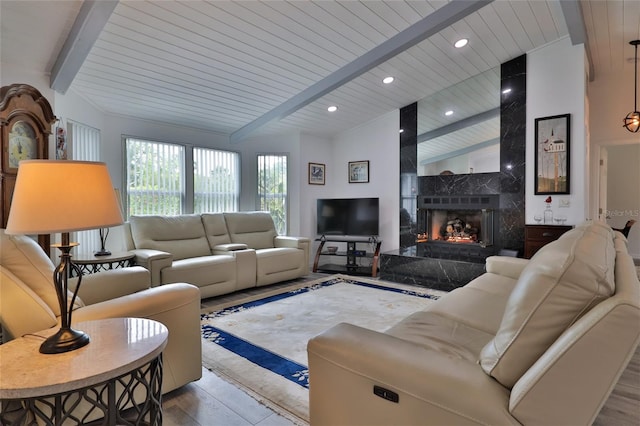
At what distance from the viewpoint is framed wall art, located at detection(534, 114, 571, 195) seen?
406 centimetres

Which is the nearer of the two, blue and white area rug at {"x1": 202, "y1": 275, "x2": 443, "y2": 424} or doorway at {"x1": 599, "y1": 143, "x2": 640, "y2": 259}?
blue and white area rug at {"x1": 202, "y1": 275, "x2": 443, "y2": 424}

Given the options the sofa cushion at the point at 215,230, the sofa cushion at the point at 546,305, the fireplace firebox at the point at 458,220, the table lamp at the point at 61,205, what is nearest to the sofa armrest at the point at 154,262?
the sofa cushion at the point at 215,230

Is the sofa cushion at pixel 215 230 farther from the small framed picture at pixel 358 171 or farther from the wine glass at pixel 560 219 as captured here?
the wine glass at pixel 560 219

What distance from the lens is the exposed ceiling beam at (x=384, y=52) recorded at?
3.06m

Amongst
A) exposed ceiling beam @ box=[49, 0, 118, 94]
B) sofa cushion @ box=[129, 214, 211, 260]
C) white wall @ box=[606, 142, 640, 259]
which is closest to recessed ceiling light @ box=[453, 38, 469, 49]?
exposed ceiling beam @ box=[49, 0, 118, 94]

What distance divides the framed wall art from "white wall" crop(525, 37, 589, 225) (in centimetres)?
5

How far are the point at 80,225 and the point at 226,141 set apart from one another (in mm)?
4674

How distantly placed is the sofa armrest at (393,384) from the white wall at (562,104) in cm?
390

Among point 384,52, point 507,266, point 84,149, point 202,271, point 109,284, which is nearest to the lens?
point 109,284

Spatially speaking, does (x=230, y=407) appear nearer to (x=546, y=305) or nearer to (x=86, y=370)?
(x=86, y=370)

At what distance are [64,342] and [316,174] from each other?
5136mm

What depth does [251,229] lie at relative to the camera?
5094 mm

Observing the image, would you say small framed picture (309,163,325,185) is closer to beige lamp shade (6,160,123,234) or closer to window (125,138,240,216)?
window (125,138,240,216)

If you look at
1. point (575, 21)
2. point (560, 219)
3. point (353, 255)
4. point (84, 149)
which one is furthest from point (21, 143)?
point (560, 219)
